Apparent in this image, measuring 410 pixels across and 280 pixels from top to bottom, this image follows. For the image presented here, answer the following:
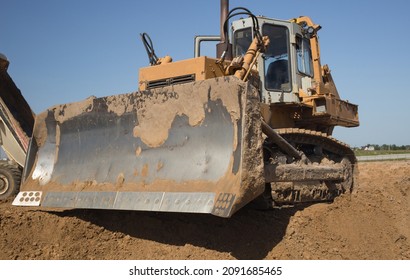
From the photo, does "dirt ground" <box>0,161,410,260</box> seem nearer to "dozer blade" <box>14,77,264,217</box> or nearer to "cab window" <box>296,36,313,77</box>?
"dozer blade" <box>14,77,264,217</box>

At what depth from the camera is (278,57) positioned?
6.47 meters

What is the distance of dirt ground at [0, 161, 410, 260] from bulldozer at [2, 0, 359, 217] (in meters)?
0.31

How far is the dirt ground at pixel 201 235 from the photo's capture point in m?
4.13

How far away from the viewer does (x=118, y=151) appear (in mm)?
4844

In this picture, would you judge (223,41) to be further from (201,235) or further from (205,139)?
(201,235)

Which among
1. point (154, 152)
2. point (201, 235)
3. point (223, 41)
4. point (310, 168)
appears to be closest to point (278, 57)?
point (223, 41)

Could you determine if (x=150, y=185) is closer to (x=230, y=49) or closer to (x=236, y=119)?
(x=236, y=119)

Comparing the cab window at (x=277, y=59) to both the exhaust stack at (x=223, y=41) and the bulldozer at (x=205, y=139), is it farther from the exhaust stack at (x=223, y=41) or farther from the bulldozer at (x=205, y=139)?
the exhaust stack at (x=223, y=41)

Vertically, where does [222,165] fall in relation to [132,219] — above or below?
above

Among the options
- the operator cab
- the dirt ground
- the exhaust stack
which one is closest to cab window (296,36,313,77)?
the operator cab

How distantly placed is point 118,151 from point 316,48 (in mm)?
4253

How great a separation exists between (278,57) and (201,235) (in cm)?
339

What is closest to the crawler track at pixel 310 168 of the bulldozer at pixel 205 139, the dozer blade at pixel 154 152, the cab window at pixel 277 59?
the bulldozer at pixel 205 139

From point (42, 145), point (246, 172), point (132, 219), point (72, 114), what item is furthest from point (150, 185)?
point (42, 145)
